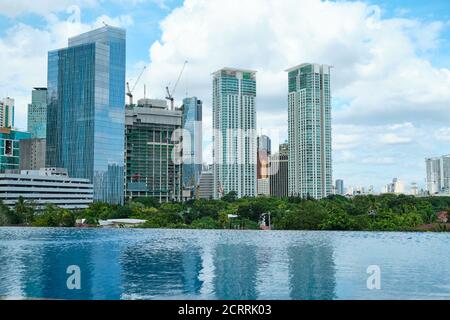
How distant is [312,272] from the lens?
665 cm

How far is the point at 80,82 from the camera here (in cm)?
3297

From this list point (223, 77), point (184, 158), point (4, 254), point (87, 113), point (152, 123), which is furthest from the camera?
point (184, 158)

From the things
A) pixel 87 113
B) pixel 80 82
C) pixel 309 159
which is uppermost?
pixel 80 82

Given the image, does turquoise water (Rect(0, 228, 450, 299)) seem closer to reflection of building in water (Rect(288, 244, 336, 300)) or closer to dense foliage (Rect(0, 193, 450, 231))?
reflection of building in water (Rect(288, 244, 336, 300))

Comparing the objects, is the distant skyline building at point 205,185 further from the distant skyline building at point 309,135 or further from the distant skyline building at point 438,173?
the distant skyline building at point 438,173

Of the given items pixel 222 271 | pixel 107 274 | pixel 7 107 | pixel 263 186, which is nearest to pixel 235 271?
pixel 222 271

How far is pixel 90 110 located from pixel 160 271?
88.7 ft

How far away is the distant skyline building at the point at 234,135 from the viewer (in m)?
34.3

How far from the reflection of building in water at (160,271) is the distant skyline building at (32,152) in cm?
1924

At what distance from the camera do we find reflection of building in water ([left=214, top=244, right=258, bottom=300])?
5104 mm

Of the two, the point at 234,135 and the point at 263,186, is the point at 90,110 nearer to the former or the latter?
the point at 234,135
